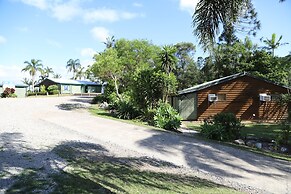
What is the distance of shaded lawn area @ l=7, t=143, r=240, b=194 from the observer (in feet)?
15.1

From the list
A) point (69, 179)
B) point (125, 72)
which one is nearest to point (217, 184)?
point (69, 179)

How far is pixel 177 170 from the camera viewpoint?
713cm

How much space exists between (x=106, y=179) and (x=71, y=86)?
163 ft

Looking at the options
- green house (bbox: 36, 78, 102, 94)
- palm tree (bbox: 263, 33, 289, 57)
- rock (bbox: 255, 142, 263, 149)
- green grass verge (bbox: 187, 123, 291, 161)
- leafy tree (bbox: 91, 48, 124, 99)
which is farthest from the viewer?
green house (bbox: 36, 78, 102, 94)

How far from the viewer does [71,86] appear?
52.7 metres

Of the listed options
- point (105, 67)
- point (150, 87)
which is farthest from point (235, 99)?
point (105, 67)

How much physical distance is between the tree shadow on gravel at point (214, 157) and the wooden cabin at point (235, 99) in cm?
965

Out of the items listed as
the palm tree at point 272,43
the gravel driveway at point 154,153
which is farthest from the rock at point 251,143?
the palm tree at point 272,43

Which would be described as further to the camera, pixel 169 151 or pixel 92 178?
pixel 169 151

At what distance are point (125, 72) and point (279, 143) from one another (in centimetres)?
1707

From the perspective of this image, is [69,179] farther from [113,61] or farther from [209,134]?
[113,61]

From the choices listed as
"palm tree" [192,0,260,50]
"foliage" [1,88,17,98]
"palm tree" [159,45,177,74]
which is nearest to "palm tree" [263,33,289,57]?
"palm tree" [159,45,177,74]

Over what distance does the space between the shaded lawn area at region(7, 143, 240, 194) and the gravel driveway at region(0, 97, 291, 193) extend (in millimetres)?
400

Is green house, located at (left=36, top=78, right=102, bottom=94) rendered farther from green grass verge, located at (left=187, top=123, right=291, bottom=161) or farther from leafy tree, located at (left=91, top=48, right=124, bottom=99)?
green grass verge, located at (left=187, top=123, right=291, bottom=161)
